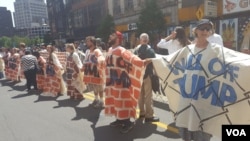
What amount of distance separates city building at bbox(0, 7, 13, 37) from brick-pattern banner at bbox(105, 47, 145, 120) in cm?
13095

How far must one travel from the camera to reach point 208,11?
22.8 meters

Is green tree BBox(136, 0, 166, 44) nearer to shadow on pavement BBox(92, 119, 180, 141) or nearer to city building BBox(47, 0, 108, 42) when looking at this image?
city building BBox(47, 0, 108, 42)

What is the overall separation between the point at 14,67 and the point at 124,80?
1117cm

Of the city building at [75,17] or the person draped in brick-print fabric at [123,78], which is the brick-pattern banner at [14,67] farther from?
the city building at [75,17]

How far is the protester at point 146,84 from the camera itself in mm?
6043

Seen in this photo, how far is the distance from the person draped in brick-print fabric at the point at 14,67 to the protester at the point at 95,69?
27.2 feet

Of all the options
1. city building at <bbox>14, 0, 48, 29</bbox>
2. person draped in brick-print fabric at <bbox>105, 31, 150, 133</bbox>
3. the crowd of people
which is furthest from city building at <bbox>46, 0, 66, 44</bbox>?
city building at <bbox>14, 0, 48, 29</bbox>

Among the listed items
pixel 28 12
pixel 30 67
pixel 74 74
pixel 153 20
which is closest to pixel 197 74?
pixel 74 74

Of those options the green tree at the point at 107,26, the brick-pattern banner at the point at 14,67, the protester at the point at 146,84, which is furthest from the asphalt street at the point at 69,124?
the green tree at the point at 107,26

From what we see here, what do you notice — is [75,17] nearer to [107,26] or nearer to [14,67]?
[107,26]

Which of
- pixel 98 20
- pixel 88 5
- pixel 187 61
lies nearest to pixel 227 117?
pixel 187 61

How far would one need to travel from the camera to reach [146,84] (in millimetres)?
6246

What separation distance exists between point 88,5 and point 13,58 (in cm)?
4172

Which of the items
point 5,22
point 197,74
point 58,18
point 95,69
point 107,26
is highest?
point 5,22
